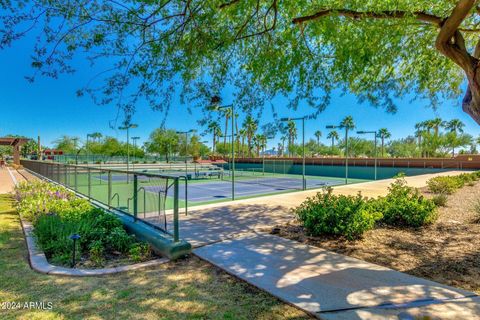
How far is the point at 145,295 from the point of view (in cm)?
348

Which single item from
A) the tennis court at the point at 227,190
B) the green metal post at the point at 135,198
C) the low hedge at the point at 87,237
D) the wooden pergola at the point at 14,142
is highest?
the wooden pergola at the point at 14,142

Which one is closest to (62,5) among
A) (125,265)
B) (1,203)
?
(125,265)

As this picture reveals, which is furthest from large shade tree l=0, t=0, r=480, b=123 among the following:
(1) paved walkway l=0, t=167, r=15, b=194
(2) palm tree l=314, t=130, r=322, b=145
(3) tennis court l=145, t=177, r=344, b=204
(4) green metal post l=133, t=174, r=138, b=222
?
(2) palm tree l=314, t=130, r=322, b=145

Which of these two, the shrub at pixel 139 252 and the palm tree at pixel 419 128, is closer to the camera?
the shrub at pixel 139 252

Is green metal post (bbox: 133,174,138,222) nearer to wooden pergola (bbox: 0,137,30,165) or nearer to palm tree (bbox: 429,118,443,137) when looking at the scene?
wooden pergola (bbox: 0,137,30,165)

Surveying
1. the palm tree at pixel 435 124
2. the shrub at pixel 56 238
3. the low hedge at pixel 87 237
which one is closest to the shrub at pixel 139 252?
the low hedge at pixel 87 237

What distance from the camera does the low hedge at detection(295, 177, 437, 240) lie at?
218 inches

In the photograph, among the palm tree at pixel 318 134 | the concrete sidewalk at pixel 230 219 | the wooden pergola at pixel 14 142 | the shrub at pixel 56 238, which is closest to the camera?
the shrub at pixel 56 238

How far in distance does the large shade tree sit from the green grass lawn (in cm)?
289

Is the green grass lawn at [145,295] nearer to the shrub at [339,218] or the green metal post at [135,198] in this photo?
the green metal post at [135,198]

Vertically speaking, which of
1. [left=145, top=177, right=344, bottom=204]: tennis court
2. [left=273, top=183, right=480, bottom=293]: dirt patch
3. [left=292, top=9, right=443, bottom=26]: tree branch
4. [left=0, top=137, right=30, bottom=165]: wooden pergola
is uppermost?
[left=292, top=9, right=443, bottom=26]: tree branch

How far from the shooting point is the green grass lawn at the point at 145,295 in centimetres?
304

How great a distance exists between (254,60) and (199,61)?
1188 millimetres

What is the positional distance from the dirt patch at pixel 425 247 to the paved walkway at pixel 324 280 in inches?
11.8
